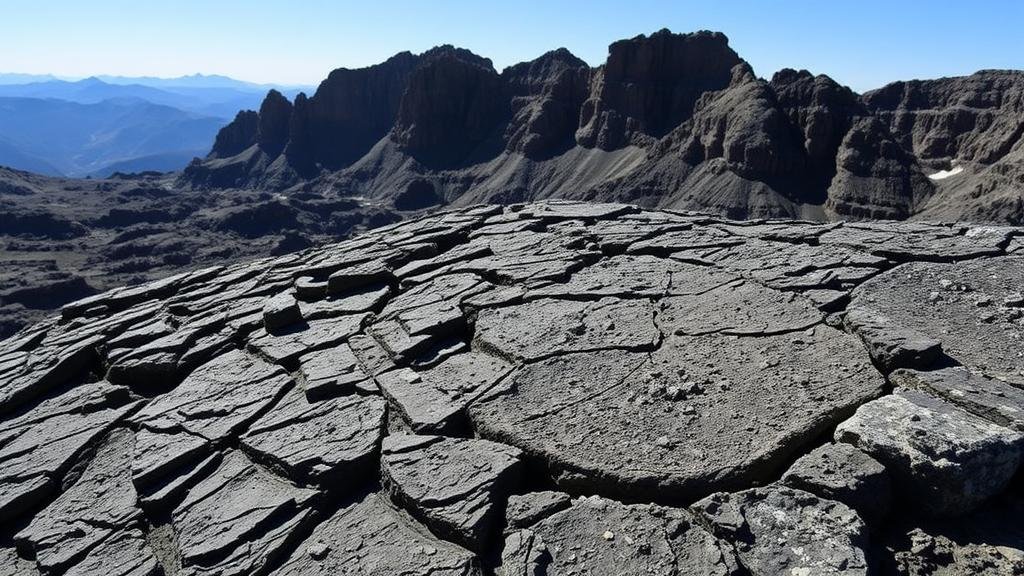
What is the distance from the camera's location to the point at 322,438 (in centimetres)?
443

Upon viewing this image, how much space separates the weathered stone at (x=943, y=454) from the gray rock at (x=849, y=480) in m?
0.10

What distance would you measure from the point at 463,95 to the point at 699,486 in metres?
97.4

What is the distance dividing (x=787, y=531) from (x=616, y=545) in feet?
2.74

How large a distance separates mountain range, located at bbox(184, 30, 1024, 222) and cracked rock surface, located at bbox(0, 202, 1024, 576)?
53539 millimetres

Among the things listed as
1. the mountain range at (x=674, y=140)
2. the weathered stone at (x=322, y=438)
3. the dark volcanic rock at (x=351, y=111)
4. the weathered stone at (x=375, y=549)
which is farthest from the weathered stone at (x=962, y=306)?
the dark volcanic rock at (x=351, y=111)

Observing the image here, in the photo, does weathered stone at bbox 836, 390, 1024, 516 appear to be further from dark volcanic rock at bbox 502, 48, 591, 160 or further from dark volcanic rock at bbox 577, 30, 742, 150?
dark volcanic rock at bbox 502, 48, 591, 160

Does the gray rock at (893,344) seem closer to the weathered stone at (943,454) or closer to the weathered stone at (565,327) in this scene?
the weathered stone at (943,454)

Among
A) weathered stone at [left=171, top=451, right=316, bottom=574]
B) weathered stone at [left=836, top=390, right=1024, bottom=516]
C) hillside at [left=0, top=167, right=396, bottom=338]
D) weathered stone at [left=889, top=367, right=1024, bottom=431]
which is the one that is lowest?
hillside at [left=0, top=167, right=396, bottom=338]

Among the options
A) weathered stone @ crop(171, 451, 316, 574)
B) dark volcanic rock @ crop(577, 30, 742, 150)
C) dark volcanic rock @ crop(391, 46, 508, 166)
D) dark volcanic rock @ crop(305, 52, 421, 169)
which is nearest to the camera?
weathered stone @ crop(171, 451, 316, 574)

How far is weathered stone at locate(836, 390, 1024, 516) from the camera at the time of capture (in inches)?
118

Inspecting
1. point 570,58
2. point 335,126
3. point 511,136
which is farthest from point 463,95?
point 335,126

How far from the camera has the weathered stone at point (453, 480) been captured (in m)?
3.40

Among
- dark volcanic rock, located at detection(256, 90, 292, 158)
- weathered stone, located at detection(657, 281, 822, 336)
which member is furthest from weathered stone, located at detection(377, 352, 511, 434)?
dark volcanic rock, located at detection(256, 90, 292, 158)

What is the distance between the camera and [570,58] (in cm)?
10469
